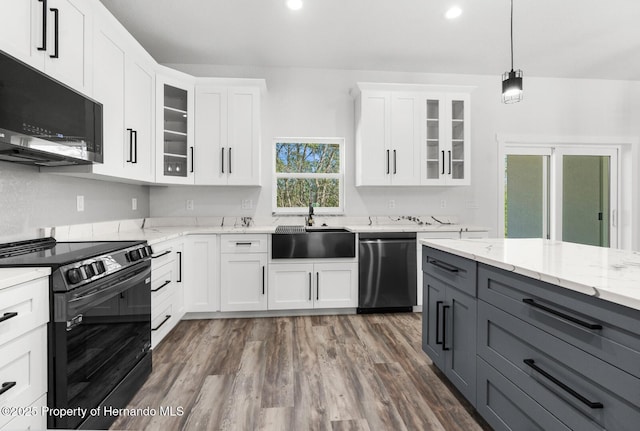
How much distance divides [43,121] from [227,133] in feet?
6.20

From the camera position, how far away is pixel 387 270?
3303 mm

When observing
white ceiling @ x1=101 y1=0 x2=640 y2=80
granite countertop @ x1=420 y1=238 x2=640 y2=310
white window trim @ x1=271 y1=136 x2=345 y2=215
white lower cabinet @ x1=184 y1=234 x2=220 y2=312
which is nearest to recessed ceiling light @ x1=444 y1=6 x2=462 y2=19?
white ceiling @ x1=101 y1=0 x2=640 y2=80

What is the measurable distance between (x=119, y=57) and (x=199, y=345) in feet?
7.53

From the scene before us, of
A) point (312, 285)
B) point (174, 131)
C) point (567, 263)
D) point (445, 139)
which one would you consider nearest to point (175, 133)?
point (174, 131)

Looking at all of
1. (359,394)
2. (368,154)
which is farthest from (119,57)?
(359,394)

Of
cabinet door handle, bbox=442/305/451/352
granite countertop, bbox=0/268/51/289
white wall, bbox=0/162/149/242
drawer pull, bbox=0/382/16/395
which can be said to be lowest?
cabinet door handle, bbox=442/305/451/352

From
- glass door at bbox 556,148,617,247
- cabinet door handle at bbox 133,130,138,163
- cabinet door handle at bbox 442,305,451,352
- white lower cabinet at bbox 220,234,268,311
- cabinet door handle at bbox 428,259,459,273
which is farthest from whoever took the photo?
glass door at bbox 556,148,617,247

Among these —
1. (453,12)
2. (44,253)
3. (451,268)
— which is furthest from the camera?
(453,12)

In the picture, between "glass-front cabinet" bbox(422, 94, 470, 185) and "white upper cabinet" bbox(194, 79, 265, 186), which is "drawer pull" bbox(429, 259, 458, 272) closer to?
"glass-front cabinet" bbox(422, 94, 470, 185)

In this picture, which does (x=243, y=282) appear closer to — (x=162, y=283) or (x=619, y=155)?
(x=162, y=283)

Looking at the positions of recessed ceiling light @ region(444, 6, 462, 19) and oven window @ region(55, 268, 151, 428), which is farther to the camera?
recessed ceiling light @ region(444, 6, 462, 19)

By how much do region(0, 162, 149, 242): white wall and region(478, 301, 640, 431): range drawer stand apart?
265 cm

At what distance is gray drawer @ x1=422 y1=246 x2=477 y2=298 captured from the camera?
167 cm

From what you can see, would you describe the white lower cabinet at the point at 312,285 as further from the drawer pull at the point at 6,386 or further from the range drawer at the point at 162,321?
the drawer pull at the point at 6,386
